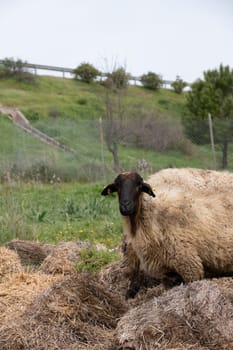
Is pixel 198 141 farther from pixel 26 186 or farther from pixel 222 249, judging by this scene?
pixel 222 249

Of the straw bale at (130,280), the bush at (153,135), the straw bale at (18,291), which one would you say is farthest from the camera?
the bush at (153,135)

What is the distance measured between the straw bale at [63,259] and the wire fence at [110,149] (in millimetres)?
8766

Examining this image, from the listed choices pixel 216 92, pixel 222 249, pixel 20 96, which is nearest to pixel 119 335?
pixel 222 249

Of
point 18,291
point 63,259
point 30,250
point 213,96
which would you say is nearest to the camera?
point 18,291

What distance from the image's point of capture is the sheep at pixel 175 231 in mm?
7336

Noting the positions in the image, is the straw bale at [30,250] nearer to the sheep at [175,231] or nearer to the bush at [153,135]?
the sheep at [175,231]

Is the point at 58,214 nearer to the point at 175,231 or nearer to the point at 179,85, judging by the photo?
the point at 175,231

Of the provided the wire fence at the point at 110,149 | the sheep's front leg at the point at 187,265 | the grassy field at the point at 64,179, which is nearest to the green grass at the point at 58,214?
the grassy field at the point at 64,179

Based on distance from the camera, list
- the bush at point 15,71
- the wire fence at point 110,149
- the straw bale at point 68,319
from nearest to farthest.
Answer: the straw bale at point 68,319
the wire fence at point 110,149
the bush at point 15,71

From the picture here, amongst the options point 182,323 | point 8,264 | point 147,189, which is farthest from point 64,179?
point 182,323

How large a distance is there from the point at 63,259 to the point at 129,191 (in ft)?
9.14

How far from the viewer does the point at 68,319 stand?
680 cm

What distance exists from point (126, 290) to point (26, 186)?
10722 millimetres

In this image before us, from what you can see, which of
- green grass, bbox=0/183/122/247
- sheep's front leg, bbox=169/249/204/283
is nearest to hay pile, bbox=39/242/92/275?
green grass, bbox=0/183/122/247
